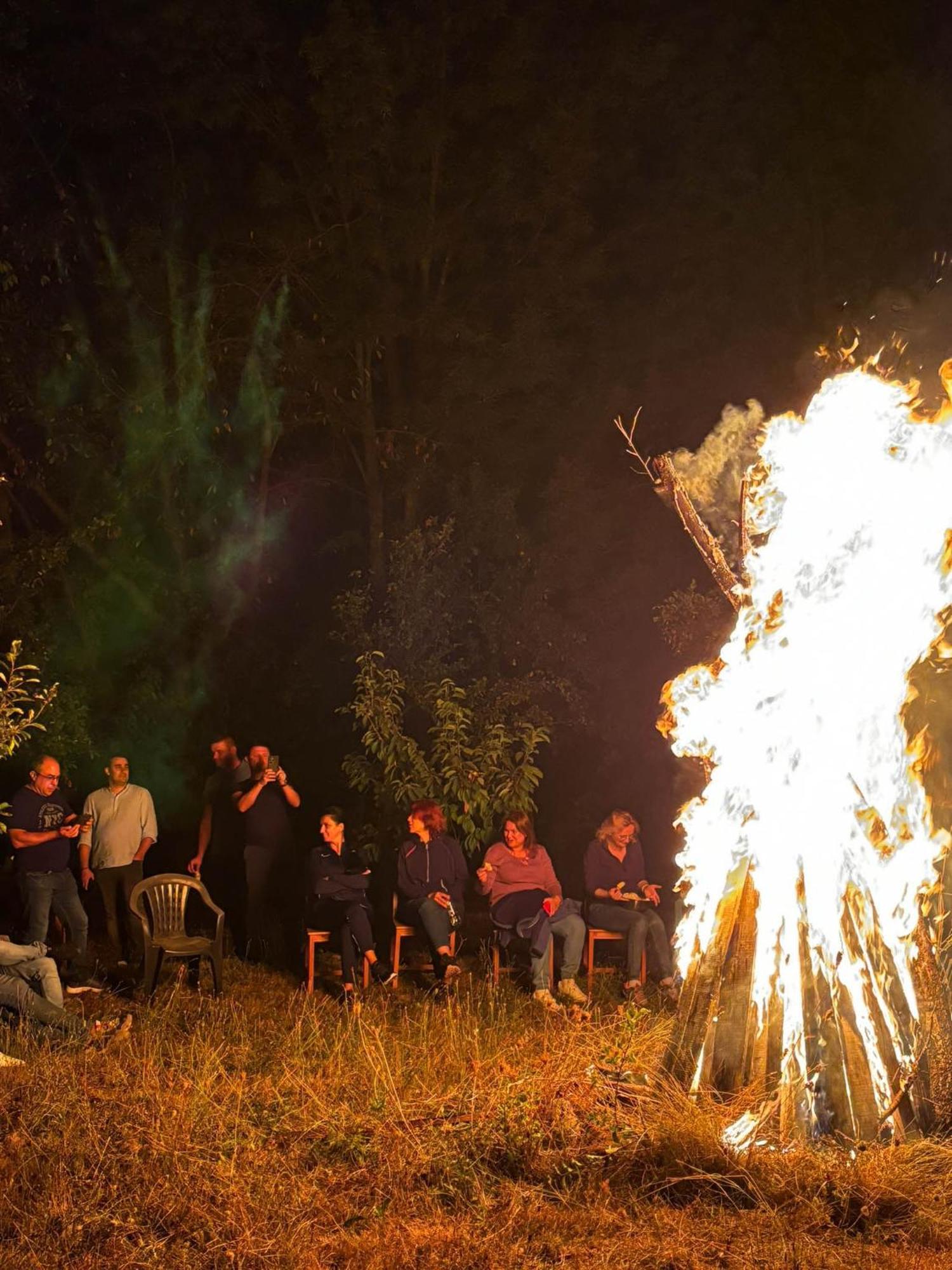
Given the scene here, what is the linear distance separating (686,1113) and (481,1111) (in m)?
0.83

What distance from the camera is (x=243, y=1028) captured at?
740cm

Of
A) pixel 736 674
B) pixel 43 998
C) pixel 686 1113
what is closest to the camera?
pixel 686 1113

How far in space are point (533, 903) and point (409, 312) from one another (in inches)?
385

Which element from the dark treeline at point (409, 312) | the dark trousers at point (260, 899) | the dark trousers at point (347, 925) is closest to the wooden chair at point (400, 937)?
the dark trousers at point (347, 925)

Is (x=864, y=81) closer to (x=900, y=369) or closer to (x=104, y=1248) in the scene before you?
(x=900, y=369)

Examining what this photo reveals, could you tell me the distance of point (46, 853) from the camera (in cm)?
911

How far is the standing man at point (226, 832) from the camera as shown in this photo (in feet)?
33.7

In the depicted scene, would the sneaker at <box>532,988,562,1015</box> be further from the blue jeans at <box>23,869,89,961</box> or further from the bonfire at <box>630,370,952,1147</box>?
the blue jeans at <box>23,869,89,961</box>

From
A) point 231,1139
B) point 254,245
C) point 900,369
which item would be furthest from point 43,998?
point 254,245

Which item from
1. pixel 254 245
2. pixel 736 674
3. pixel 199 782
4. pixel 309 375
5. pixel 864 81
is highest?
pixel 864 81

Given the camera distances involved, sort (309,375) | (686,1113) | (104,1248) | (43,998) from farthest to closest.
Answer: (309,375), (43,998), (686,1113), (104,1248)

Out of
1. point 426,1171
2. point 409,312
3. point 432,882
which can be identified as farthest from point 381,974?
point 409,312

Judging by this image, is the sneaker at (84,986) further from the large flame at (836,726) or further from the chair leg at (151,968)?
the large flame at (836,726)

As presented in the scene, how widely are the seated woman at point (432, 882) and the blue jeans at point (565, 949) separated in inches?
21.7
